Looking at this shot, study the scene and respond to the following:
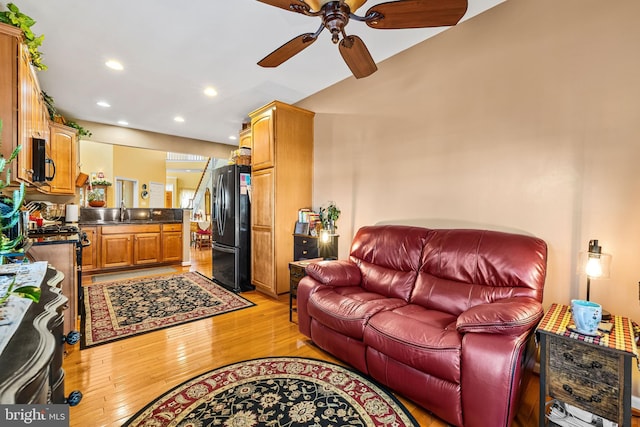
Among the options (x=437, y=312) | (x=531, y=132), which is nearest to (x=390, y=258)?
(x=437, y=312)

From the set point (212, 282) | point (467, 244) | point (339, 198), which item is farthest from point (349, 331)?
point (212, 282)

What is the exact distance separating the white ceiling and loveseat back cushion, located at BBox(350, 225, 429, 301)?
1.82 meters

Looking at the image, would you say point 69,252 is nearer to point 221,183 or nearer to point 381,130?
point 221,183

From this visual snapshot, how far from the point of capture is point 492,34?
2.29 metres

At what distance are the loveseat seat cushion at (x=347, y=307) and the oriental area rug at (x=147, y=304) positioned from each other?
5.01 feet

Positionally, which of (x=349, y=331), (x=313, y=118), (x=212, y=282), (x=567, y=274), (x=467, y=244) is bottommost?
(x=212, y=282)

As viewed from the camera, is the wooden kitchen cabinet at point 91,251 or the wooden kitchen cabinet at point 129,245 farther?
the wooden kitchen cabinet at point 129,245

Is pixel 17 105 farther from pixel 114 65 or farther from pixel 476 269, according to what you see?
pixel 476 269

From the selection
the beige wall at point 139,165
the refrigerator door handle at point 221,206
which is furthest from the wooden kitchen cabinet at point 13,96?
the beige wall at point 139,165

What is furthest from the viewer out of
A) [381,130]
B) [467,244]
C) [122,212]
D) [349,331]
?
[122,212]

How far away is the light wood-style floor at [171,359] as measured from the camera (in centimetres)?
171

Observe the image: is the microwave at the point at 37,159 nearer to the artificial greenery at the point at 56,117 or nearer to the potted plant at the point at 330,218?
the artificial greenery at the point at 56,117

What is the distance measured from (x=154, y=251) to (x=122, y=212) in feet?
3.02

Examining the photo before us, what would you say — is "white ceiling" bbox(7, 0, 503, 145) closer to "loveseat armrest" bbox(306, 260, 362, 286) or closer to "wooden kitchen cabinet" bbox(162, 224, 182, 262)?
"loveseat armrest" bbox(306, 260, 362, 286)
